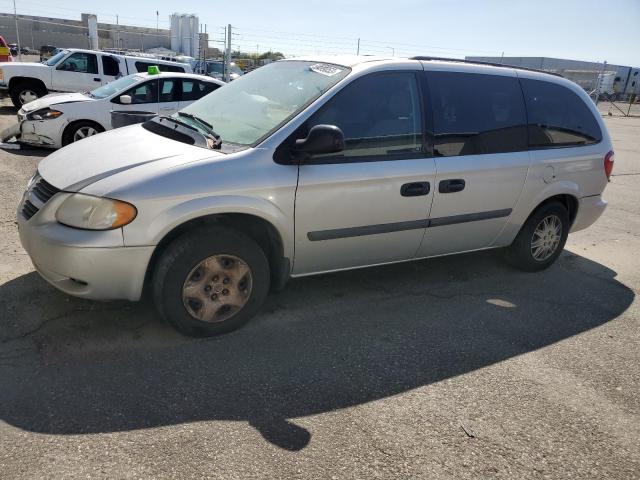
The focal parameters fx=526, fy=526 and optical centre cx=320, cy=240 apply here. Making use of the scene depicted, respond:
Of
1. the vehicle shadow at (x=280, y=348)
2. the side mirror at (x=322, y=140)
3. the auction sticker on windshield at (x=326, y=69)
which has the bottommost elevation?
the vehicle shadow at (x=280, y=348)

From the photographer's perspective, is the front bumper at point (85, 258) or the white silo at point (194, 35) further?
the white silo at point (194, 35)

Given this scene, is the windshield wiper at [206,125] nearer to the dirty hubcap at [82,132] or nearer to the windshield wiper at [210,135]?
the windshield wiper at [210,135]

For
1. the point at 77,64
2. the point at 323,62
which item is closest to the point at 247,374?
the point at 323,62

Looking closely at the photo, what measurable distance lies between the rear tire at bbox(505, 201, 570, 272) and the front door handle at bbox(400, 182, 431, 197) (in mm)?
1446

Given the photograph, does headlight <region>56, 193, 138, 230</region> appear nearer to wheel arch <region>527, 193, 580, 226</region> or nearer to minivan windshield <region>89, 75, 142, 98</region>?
wheel arch <region>527, 193, 580, 226</region>

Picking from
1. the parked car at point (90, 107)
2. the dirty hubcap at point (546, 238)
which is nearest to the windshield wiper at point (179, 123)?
the dirty hubcap at point (546, 238)

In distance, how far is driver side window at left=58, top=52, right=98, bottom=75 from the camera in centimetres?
1269

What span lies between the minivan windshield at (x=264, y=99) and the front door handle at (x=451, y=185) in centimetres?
110

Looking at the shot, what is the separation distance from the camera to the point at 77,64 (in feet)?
41.9

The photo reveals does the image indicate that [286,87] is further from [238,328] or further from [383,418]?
[383,418]

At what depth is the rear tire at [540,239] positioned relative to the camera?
15.9 feet

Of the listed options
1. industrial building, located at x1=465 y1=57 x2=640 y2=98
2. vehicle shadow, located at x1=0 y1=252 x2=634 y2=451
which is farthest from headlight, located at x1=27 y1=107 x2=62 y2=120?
industrial building, located at x1=465 y1=57 x2=640 y2=98

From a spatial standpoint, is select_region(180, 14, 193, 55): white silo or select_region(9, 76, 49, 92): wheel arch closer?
select_region(9, 76, 49, 92): wheel arch

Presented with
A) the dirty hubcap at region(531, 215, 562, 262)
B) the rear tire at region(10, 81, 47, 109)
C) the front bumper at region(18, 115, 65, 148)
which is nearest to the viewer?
the dirty hubcap at region(531, 215, 562, 262)
